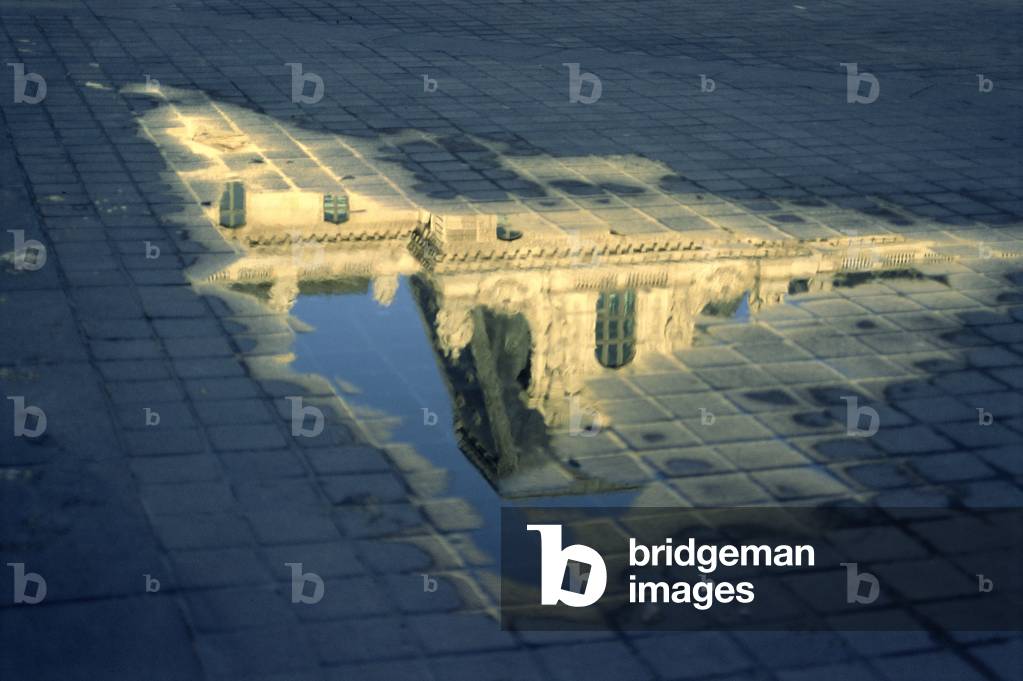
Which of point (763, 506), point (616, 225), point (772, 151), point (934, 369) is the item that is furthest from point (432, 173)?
point (763, 506)

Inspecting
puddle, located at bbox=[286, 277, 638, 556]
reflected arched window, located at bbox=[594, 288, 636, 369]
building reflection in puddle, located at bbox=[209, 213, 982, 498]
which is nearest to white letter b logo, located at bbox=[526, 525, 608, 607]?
puddle, located at bbox=[286, 277, 638, 556]

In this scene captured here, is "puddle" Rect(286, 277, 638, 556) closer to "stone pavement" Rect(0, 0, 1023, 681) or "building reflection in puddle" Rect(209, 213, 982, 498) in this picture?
"building reflection in puddle" Rect(209, 213, 982, 498)

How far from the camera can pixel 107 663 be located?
4.95 metres

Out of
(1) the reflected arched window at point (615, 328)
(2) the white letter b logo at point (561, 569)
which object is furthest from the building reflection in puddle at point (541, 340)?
(2) the white letter b logo at point (561, 569)

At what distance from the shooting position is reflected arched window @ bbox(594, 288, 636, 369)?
8016mm

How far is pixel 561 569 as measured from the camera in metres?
5.70

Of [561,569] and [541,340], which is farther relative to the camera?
[541,340]

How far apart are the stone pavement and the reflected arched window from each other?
200mm

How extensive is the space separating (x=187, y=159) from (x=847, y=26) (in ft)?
36.2

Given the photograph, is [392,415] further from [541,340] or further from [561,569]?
[561,569]

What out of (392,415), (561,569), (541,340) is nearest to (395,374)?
(392,415)

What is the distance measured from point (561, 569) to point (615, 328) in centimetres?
295

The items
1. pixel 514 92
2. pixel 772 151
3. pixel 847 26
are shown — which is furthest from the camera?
pixel 847 26

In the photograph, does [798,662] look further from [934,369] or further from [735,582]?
[934,369]
